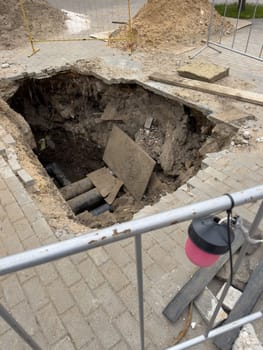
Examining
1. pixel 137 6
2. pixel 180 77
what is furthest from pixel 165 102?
pixel 137 6

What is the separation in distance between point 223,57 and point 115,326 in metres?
6.63

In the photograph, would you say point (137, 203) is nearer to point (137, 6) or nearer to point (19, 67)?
point (19, 67)

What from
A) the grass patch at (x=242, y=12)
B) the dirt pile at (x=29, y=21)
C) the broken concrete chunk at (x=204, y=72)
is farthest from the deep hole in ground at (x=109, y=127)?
the grass patch at (x=242, y=12)

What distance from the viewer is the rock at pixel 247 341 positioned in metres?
2.07

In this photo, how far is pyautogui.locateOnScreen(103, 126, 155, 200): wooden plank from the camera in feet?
18.9

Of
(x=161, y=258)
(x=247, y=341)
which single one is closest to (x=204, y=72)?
(x=161, y=258)

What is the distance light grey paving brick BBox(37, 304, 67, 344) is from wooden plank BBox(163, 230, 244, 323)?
36.9 inches

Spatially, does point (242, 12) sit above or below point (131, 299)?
above

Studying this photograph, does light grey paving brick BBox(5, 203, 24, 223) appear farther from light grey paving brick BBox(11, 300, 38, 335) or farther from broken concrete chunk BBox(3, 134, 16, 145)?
broken concrete chunk BBox(3, 134, 16, 145)

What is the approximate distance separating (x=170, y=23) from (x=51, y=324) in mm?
8114

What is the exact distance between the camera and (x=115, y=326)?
231 centimetres

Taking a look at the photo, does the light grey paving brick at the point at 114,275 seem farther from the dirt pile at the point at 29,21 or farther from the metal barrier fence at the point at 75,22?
the dirt pile at the point at 29,21

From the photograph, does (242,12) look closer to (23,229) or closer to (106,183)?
(106,183)

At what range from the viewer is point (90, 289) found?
256 centimetres
